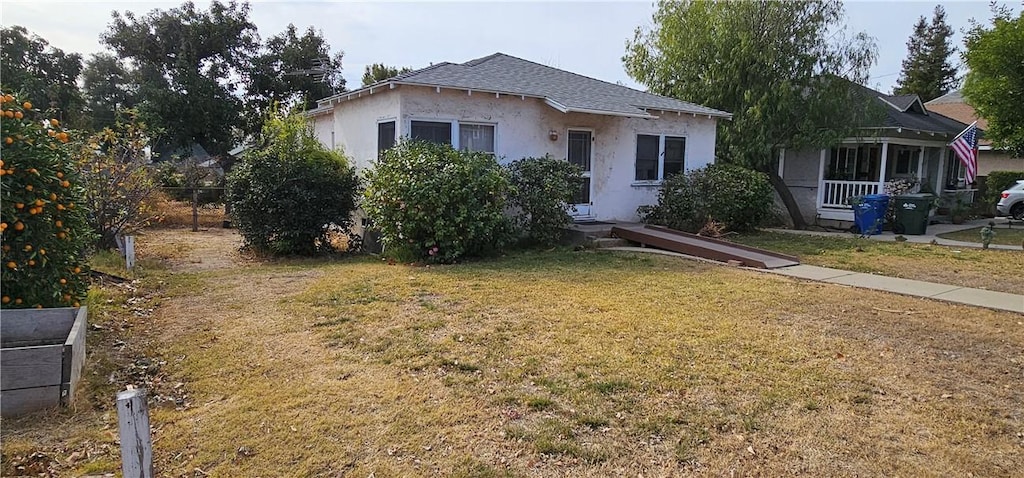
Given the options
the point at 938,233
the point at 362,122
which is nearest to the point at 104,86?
the point at 362,122

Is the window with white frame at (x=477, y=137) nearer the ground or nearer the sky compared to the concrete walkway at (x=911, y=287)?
nearer the sky

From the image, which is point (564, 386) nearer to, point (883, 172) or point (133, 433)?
point (133, 433)

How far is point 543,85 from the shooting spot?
41.4 feet

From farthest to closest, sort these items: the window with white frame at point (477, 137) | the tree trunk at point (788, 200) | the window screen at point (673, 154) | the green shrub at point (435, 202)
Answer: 1. the tree trunk at point (788, 200)
2. the window screen at point (673, 154)
3. the window with white frame at point (477, 137)
4. the green shrub at point (435, 202)

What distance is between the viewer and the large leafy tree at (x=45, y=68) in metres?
24.6

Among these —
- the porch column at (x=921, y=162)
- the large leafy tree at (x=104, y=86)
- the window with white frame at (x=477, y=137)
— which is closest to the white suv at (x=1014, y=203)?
the porch column at (x=921, y=162)

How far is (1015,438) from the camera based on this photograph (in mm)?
3506

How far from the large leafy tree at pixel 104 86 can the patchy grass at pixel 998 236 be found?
1264 inches

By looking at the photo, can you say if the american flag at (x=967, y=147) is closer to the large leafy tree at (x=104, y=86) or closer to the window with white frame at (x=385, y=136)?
the window with white frame at (x=385, y=136)

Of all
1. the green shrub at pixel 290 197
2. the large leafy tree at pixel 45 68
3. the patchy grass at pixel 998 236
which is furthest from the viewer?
the large leafy tree at pixel 45 68

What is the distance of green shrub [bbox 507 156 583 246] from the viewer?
422 inches

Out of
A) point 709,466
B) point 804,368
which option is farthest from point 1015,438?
point 709,466

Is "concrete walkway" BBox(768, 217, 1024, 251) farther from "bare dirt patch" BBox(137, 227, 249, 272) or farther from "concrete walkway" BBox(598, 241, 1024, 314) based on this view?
"bare dirt patch" BBox(137, 227, 249, 272)

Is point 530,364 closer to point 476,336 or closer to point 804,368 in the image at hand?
point 476,336
